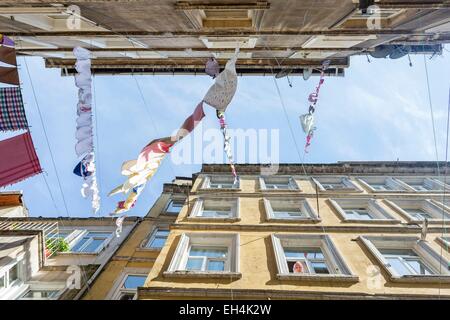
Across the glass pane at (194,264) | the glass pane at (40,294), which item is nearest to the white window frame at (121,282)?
the glass pane at (40,294)

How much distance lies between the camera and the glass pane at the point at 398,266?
7526 mm

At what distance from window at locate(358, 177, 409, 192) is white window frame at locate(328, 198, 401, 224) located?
1.36m

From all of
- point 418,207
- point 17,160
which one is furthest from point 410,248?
point 17,160

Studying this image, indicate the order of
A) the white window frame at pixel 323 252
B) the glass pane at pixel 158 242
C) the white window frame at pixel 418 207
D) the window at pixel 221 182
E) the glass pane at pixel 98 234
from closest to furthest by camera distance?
the white window frame at pixel 323 252
the white window frame at pixel 418 207
the glass pane at pixel 158 242
the glass pane at pixel 98 234
the window at pixel 221 182

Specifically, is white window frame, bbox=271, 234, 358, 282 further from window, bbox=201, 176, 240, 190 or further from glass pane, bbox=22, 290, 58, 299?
glass pane, bbox=22, 290, 58, 299

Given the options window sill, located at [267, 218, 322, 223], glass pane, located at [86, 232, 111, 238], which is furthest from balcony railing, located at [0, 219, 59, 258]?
window sill, located at [267, 218, 322, 223]

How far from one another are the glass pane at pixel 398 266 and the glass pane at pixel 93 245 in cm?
1232

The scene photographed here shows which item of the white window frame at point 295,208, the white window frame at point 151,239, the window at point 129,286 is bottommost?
the window at point 129,286

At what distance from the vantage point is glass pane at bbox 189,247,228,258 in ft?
28.8

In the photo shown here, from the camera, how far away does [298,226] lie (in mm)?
9633

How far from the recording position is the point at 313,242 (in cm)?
903

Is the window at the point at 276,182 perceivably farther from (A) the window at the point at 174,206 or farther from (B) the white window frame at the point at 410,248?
(B) the white window frame at the point at 410,248
